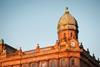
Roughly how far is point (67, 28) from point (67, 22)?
163 cm

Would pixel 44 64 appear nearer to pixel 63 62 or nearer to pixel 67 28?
pixel 63 62

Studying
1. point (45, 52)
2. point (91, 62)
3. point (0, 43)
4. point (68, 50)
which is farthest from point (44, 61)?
point (0, 43)

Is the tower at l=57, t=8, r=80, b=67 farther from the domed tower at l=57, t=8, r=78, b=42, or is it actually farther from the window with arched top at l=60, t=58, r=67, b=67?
the window with arched top at l=60, t=58, r=67, b=67

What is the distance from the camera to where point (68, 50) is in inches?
2783

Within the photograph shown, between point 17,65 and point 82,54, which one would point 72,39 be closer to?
point 82,54

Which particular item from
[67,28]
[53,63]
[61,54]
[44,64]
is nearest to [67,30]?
[67,28]

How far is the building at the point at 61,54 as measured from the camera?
7094 cm

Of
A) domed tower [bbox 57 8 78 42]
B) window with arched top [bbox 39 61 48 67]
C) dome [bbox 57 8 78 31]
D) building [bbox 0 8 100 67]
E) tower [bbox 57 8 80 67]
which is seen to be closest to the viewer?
building [bbox 0 8 100 67]

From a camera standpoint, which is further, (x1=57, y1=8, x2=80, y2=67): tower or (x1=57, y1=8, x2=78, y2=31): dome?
(x1=57, y1=8, x2=78, y2=31): dome

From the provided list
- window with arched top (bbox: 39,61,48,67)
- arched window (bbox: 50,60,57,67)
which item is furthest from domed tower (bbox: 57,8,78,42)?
window with arched top (bbox: 39,61,48,67)

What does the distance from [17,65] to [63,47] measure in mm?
13181

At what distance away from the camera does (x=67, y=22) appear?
80812mm

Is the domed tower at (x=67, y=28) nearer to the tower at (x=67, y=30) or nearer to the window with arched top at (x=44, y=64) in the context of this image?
the tower at (x=67, y=30)

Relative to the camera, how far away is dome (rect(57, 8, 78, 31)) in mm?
80750
